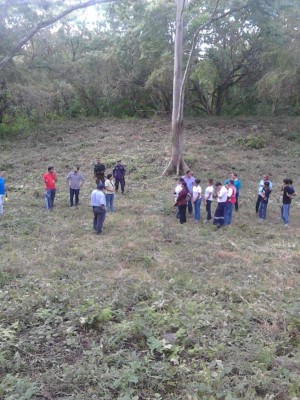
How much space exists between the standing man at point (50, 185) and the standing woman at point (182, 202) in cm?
405

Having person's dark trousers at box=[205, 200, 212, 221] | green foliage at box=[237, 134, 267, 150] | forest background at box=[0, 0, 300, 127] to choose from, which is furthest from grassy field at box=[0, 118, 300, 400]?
forest background at box=[0, 0, 300, 127]

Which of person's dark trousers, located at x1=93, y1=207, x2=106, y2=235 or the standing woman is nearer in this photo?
person's dark trousers, located at x1=93, y1=207, x2=106, y2=235

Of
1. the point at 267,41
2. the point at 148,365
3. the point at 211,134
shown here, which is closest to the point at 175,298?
the point at 148,365

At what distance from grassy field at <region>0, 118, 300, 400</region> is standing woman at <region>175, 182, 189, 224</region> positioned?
0.96 feet

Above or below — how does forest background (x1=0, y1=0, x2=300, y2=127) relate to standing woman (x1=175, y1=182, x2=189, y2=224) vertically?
above

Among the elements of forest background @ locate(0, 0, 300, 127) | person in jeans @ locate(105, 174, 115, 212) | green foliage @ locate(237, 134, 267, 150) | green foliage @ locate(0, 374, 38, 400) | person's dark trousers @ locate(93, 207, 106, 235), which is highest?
forest background @ locate(0, 0, 300, 127)

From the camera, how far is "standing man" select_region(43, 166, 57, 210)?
12.8 m

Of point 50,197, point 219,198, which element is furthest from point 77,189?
point 219,198

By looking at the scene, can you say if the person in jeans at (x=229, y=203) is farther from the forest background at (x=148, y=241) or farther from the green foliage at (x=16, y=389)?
the green foliage at (x=16, y=389)

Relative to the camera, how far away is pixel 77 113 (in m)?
32.7

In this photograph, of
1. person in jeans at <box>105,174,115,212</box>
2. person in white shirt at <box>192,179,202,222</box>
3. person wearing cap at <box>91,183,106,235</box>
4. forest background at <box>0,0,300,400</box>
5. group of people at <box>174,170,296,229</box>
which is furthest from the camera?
person in jeans at <box>105,174,115,212</box>

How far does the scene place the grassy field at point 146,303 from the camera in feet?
15.7

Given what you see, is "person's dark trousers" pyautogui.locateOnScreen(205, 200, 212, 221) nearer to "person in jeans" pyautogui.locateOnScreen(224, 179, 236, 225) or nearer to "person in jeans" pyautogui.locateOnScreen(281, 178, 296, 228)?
"person in jeans" pyautogui.locateOnScreen(224, 179, 236, 225)

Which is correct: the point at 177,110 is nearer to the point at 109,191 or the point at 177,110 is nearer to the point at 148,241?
the point at 109,191
